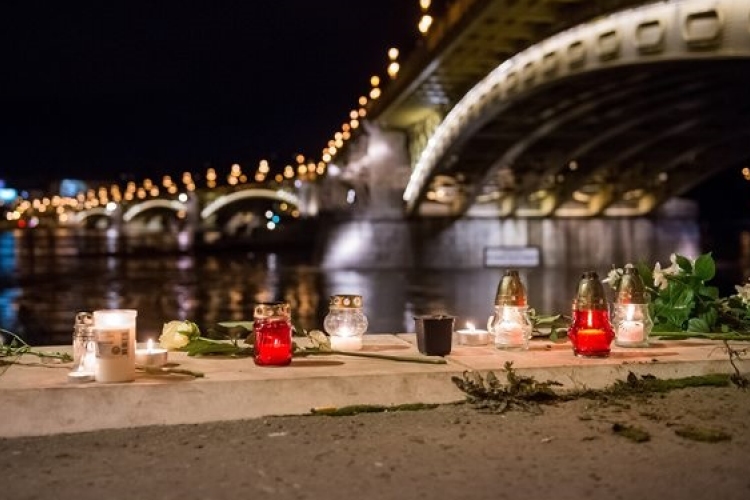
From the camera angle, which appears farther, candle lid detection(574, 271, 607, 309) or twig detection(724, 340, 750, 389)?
candle lid detection(574, 271, 607, 309)

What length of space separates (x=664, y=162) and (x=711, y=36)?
2312cm

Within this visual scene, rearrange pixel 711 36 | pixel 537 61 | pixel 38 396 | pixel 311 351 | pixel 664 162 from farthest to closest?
pixel 664 162 → pixel 537 61 → pixel 711 36 → pixel 311 351 → pixel 38 396

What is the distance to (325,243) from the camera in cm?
3838

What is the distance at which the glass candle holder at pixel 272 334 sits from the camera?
5.00 meters

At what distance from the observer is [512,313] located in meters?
5.69

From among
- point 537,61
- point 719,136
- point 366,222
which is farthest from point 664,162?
point 537,61

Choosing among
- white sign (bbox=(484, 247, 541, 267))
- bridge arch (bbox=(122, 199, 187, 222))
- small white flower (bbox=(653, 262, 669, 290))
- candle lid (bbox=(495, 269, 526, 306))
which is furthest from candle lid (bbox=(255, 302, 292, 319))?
bridge arch (bbox=(122, 199, 187, 222))

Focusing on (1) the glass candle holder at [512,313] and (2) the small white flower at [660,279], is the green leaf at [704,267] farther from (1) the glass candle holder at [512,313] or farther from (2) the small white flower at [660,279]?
(1) the glass candle holder at [512,313]

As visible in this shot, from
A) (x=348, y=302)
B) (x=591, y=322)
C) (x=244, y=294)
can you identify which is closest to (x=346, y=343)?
(x=348, y=302)

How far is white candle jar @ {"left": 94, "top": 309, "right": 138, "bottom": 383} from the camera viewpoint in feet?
14.8

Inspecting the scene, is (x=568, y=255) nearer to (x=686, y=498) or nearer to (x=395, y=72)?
(x=395, y=72)

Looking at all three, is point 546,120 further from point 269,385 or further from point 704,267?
point 269,385

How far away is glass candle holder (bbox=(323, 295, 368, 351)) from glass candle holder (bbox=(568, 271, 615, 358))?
53.5 inches

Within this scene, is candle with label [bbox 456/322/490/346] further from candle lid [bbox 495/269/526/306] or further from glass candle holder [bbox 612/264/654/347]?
glass candle holder [bbox 612/264/654/347]
